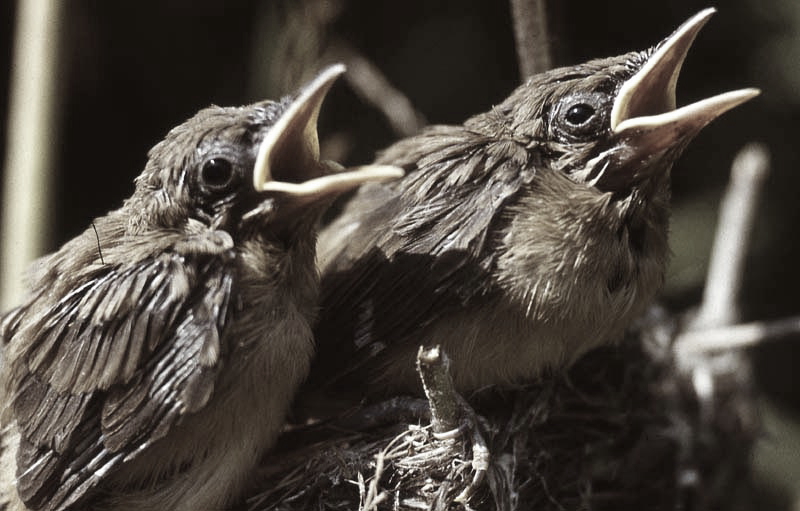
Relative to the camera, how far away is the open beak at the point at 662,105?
1.40 m

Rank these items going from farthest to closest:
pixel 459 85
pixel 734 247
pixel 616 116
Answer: pixel 459 85, pixel 734 247, pixel 616 116

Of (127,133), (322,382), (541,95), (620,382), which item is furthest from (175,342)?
(127,133)

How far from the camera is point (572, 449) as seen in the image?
1.79m

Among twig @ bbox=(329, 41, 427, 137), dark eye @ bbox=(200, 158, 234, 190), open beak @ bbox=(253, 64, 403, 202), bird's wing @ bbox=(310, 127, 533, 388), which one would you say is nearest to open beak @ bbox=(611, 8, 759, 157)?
bird's wing @ bbox=(310, 127, 533, 388)

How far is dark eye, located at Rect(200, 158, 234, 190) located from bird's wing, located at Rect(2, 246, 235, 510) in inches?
4.0

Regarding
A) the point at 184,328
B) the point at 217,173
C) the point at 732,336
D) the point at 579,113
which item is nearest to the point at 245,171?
the point at 217,173

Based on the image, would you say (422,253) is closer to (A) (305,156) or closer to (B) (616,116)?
(A) (305,156)

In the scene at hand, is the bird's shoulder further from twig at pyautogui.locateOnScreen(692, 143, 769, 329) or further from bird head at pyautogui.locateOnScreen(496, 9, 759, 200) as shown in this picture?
twig at pyautogui.locateOnScreen(692, 143, 769, 329)

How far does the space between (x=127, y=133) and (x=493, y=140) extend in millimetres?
1489

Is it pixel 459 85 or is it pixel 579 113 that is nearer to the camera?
pixel 579 113

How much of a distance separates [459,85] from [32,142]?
117 cm

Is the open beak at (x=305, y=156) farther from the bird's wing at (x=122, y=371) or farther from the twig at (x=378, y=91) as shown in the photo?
the twig at (x=378, y=91)

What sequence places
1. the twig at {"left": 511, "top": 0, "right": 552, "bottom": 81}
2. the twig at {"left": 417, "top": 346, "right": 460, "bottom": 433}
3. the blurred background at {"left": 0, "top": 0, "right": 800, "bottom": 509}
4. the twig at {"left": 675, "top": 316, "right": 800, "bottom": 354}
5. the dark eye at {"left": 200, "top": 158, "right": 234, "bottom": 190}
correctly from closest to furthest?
the twig at {"left": 417, "top": 346, "right": 460, "bottom": 433}
the dark eye at {"left": 200, "top": 158, "right": 234, "bottom": 190}
the twig at {"left": 511, "top": 0, "right": 552, "bottom": 81}
the twig at {"left": 675, "top": 316, "right": 800, "bottom": 354}
the blurred background at {"left": 0, "top": 0, "right": 800, "bottom": 509}

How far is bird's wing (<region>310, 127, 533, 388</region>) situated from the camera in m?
1.52
